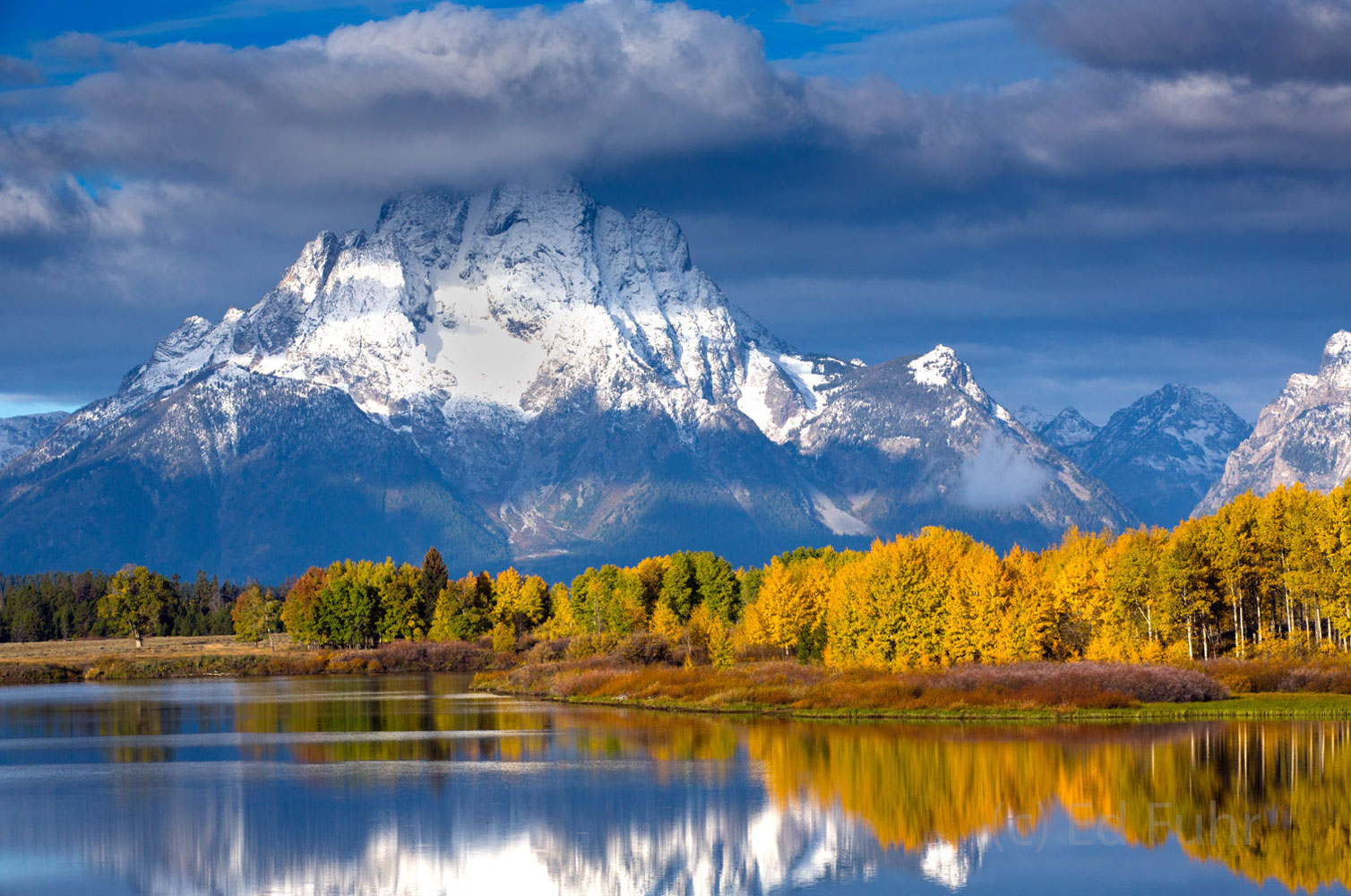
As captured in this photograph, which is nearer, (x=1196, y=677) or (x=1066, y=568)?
(x=1196, y=677)

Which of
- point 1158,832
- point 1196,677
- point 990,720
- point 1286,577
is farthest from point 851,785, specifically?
point 1286,577

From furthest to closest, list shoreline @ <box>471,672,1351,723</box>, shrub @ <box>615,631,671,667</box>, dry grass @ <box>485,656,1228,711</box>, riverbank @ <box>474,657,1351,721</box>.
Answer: shrub @ <box>615,631,671,667</box>, dry grass @ <box>485,656,1228,711</box>, riverbank @ <box>474,657,1351,721</box>, shoreline @ <box>471,672,1351,723</box>

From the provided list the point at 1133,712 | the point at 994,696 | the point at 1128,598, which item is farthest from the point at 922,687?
the point at 1128,598

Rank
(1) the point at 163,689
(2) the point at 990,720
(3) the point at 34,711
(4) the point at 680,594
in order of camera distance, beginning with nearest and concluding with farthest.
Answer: (2) the point at 990,720 → (3) the point at 34,711 → (1) the point at 163,689 → (4) the point at 680,594

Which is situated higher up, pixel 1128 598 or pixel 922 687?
pixel 1128 598

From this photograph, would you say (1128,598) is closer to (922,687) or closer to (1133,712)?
(922,687)

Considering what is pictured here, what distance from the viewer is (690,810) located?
65.0 meters

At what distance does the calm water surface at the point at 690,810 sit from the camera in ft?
172

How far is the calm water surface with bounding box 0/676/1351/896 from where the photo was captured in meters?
52.3

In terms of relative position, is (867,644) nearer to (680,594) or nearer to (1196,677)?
(1196,677)

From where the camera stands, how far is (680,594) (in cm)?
19188

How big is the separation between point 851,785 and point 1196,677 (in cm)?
4233

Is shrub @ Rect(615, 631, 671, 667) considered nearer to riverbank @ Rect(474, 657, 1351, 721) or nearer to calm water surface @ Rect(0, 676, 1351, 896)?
riverbank @ Rect(474, 657, 1351, 721)

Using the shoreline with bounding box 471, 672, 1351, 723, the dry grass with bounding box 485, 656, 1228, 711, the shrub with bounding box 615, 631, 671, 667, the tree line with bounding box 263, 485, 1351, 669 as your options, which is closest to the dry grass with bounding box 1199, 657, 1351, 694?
the shoreline with bounding box 471, 672, 1351, 723
